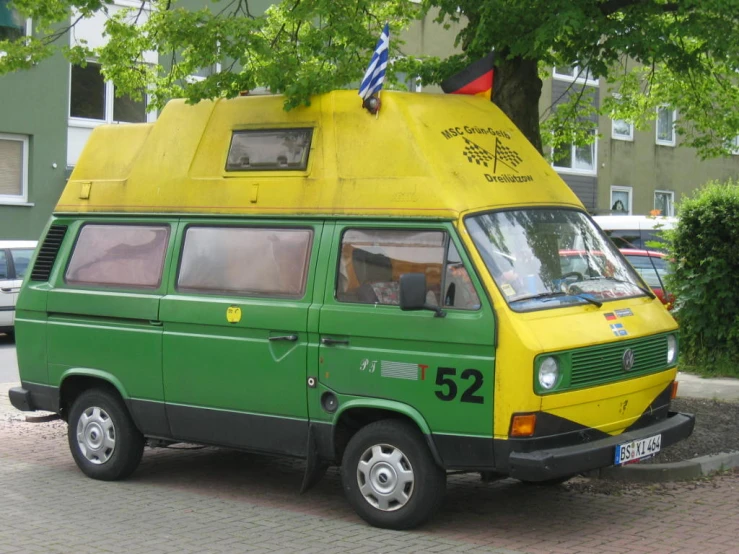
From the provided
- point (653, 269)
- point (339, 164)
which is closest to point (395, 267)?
point (339, 164)

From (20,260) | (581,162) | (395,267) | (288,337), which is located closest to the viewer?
(395,267)

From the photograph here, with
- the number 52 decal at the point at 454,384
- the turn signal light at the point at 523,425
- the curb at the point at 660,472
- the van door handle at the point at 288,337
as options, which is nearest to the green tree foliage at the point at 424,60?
the van door handle at the point at 288,337

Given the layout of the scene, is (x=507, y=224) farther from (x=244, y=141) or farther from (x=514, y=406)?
(x=244, y=141)

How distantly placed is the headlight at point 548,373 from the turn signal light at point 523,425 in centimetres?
20

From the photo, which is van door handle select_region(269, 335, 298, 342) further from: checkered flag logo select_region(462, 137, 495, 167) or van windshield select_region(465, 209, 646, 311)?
checkered flag logo select_region(462, 137, 495, 167)

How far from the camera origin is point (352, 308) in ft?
24.9

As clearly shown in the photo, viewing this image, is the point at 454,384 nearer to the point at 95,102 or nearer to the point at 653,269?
the point at 653,269

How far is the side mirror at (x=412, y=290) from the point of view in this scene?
23.0 ft

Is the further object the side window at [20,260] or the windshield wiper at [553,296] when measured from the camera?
the side window at [20,260]

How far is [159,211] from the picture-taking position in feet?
28.8

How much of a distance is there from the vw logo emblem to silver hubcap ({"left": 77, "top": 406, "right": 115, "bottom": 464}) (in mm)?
3976

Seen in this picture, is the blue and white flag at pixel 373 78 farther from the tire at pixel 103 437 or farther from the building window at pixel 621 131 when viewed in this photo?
the building window at pixel 621 131

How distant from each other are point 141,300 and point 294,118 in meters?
1.80

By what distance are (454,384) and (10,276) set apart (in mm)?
14950
